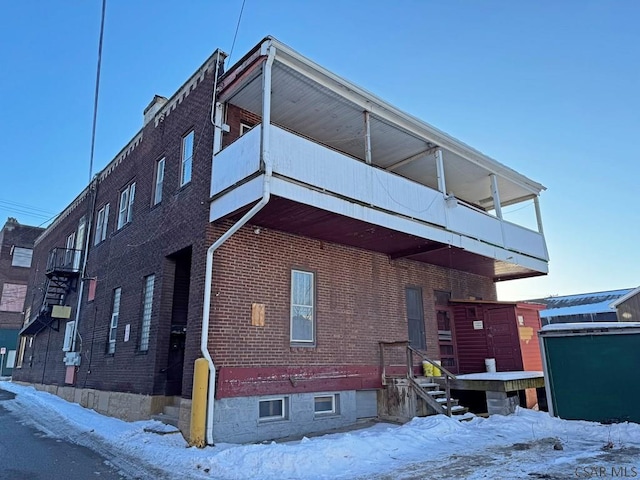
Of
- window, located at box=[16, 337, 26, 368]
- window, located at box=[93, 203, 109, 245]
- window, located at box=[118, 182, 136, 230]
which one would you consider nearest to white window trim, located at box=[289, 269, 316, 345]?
window, located at box=[118, 182, 136, 230]

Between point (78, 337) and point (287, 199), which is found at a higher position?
point (287, 199)

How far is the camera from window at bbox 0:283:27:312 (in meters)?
35.0

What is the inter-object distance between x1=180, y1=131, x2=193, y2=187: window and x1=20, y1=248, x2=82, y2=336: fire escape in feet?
28.1

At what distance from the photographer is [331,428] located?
375 inches

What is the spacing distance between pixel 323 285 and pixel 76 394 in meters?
9.63

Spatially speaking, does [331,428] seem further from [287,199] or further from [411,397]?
[287,199]

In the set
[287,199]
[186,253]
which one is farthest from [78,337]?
[287,199]

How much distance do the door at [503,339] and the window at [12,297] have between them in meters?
35.8

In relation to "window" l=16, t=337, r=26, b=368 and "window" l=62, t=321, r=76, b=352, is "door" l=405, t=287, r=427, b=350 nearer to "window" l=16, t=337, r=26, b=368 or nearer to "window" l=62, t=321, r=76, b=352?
"window" l=62, t=321, r=76, b=352

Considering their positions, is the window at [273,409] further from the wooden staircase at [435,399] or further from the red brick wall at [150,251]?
the wooden staircase at [435,399]

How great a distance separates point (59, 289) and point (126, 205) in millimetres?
6662

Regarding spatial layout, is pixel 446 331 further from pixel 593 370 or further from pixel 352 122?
pixel 352 122

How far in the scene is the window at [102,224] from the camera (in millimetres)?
15433

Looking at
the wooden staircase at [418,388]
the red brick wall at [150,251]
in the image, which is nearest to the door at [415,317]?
the wooden staircase at [418,388]
